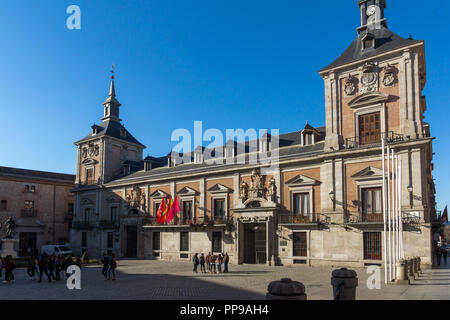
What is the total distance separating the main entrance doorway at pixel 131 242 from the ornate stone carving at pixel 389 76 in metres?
29.9

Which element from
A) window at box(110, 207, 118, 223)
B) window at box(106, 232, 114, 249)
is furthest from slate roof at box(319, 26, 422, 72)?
window at box(106, 232, 114, 249)

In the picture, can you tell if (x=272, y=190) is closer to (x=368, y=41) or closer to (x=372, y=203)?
(x=372, y=203)

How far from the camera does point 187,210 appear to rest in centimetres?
3738

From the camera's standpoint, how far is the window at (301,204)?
96.2 feet

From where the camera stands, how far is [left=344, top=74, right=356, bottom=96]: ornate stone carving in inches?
1113

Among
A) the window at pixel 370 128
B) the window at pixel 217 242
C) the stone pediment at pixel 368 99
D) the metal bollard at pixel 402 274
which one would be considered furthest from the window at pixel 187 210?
the metal bollard at pixel 402 274

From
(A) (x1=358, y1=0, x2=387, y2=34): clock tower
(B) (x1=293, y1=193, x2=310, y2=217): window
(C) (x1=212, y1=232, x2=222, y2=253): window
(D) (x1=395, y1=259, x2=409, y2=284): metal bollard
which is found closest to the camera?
(D) (x1=395, y1=259, x2=409, y2=284): metal bollard

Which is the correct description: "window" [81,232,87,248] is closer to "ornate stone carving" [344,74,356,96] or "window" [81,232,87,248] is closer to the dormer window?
"ornate stone carving" [344,74,356,96]

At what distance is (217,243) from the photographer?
34.1m

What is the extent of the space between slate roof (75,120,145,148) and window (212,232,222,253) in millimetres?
21515

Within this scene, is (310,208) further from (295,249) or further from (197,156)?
(197,156)

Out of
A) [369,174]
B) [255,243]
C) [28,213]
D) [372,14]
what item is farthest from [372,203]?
[28,213]

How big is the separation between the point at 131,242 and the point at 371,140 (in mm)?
28559

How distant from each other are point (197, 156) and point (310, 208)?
15.0 m
